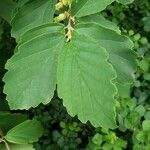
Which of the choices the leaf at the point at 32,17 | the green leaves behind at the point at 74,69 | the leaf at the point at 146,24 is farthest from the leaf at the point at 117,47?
the leaf at the point at 146,24

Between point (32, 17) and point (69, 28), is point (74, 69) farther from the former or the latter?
point (32, 17)

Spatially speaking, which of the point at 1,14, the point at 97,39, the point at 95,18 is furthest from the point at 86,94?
the point at 1,14

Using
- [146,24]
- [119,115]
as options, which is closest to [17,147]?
[119,115]

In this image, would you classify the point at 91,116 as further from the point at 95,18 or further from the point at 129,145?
the point at 129,145

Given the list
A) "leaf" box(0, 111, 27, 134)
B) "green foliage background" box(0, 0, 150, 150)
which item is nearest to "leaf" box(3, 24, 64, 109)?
"leaf" box(0, 111, 27, 134)

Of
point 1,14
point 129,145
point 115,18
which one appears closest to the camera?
point 1,14
